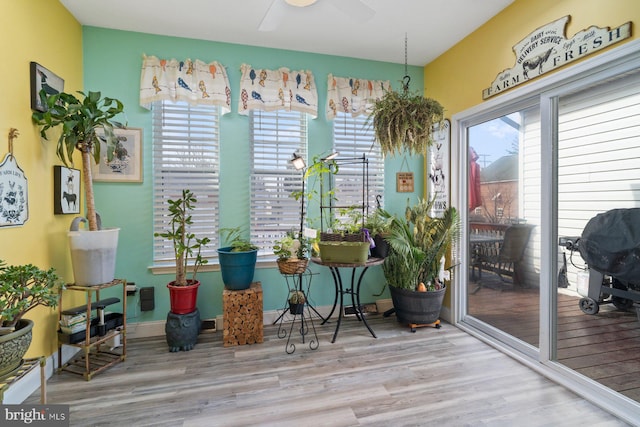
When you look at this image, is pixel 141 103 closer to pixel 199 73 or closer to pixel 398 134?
pixel 199 73

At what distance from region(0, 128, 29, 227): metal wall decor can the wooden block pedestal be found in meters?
1.43

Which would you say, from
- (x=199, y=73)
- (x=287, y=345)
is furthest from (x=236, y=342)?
(x=199, y=73)

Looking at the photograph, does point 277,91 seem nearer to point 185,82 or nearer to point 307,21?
point 307,21

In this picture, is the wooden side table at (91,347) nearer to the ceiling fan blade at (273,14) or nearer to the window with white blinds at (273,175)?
the window with white blinds at (273,175)

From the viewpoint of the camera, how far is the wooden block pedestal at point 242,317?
8.53ft

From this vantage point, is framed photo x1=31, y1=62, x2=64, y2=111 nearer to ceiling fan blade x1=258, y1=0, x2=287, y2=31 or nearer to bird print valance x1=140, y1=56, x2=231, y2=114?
bird print valance x1=140, y1=56, x2=231, y2=114

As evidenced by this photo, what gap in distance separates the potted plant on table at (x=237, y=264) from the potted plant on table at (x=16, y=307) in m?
1.21

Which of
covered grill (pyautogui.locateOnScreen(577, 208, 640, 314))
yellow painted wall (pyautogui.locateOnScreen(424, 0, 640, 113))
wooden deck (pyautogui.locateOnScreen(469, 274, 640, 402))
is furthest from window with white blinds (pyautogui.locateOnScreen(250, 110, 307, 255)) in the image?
covered grill (pyautogui.locateOnScreen(577, 208, 640, 314))

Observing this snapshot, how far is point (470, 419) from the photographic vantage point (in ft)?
5.66

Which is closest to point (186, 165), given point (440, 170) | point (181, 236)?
point (181, 236)

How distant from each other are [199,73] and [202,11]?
518 millimetres

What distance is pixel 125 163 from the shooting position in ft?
8.87

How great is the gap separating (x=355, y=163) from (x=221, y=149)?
1.35m

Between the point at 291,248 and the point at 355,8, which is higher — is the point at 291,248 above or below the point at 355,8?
below
